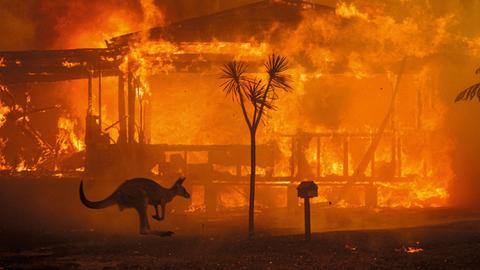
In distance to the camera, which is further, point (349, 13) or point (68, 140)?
point (68, 140)

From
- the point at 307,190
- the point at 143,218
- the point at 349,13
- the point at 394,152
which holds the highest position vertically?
the point at 349,13

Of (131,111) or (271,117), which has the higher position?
(131,111)

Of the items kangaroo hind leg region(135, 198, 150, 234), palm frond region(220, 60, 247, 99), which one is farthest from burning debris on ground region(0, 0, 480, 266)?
kangaroo hind leg region(135, 198, 150, 234)

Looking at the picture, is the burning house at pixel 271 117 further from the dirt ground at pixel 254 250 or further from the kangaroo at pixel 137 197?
the dirt ground at pixel 254 250

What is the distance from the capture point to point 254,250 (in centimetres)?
1166

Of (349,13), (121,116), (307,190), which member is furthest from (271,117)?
(307,190)

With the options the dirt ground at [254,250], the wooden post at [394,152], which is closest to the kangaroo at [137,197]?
the dirt ground at [254,250]

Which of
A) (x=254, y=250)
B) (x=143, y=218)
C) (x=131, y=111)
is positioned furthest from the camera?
(x=131, y=111)

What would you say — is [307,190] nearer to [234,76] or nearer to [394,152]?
[234,76]

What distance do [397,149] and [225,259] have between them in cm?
1039

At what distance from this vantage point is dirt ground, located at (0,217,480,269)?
1030 centimetres

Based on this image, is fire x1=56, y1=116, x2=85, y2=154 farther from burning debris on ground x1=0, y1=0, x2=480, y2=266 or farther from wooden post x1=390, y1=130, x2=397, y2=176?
wooden post x1=390, y1=130, x2=397, y2=176

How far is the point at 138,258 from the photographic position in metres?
11.0

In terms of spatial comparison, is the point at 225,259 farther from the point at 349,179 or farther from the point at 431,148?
the point at 431,148
